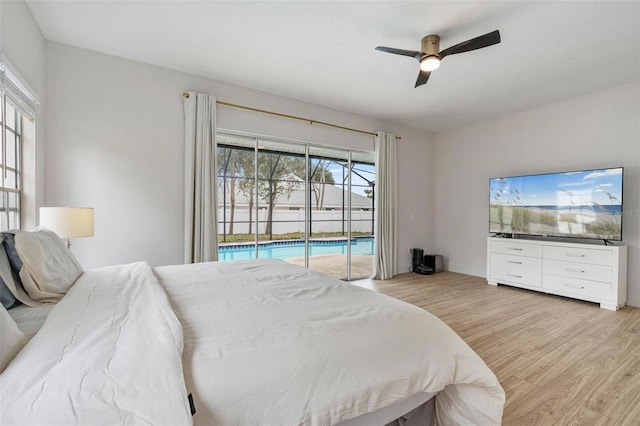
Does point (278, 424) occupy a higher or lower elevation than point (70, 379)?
lower

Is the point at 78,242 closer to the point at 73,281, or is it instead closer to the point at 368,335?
the point at 73,281

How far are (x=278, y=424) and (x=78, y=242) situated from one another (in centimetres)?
317

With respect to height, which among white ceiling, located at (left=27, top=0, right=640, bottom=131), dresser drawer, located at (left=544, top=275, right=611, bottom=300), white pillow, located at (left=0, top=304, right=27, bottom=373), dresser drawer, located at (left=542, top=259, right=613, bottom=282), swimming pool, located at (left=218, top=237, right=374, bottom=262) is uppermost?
white ceiling, located at (left=27, top=0, right=640, bottom=131)

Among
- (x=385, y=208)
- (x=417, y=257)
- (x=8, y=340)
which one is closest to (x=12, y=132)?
(x=8, y=340)

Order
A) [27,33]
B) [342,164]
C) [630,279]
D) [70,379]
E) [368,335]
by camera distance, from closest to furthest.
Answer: [70,379] → [368,335] → [27,33] → [630,279] → [342,164]

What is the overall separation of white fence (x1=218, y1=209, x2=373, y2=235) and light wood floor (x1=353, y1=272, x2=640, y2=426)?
129 cm

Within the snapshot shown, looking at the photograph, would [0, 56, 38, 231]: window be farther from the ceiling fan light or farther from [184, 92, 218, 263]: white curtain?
the ceiling fan light

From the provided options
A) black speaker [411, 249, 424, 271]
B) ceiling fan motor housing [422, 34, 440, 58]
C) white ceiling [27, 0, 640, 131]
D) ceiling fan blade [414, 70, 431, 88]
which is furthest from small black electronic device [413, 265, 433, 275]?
ceiling fan motor housing [422, 34, 440, 58]

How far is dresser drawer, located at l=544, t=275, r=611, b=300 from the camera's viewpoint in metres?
3.60

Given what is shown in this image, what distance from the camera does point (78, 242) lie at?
2.98 meters

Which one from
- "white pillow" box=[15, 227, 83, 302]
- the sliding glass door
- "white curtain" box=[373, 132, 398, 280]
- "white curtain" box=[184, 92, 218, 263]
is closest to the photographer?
"white pillow" box=[15, 227, 83, 302]

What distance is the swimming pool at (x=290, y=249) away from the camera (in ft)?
13.6

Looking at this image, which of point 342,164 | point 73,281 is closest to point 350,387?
point 73,281

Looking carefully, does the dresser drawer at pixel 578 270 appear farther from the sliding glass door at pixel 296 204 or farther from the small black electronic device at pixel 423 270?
the sliding glass door at pixel 296 204
